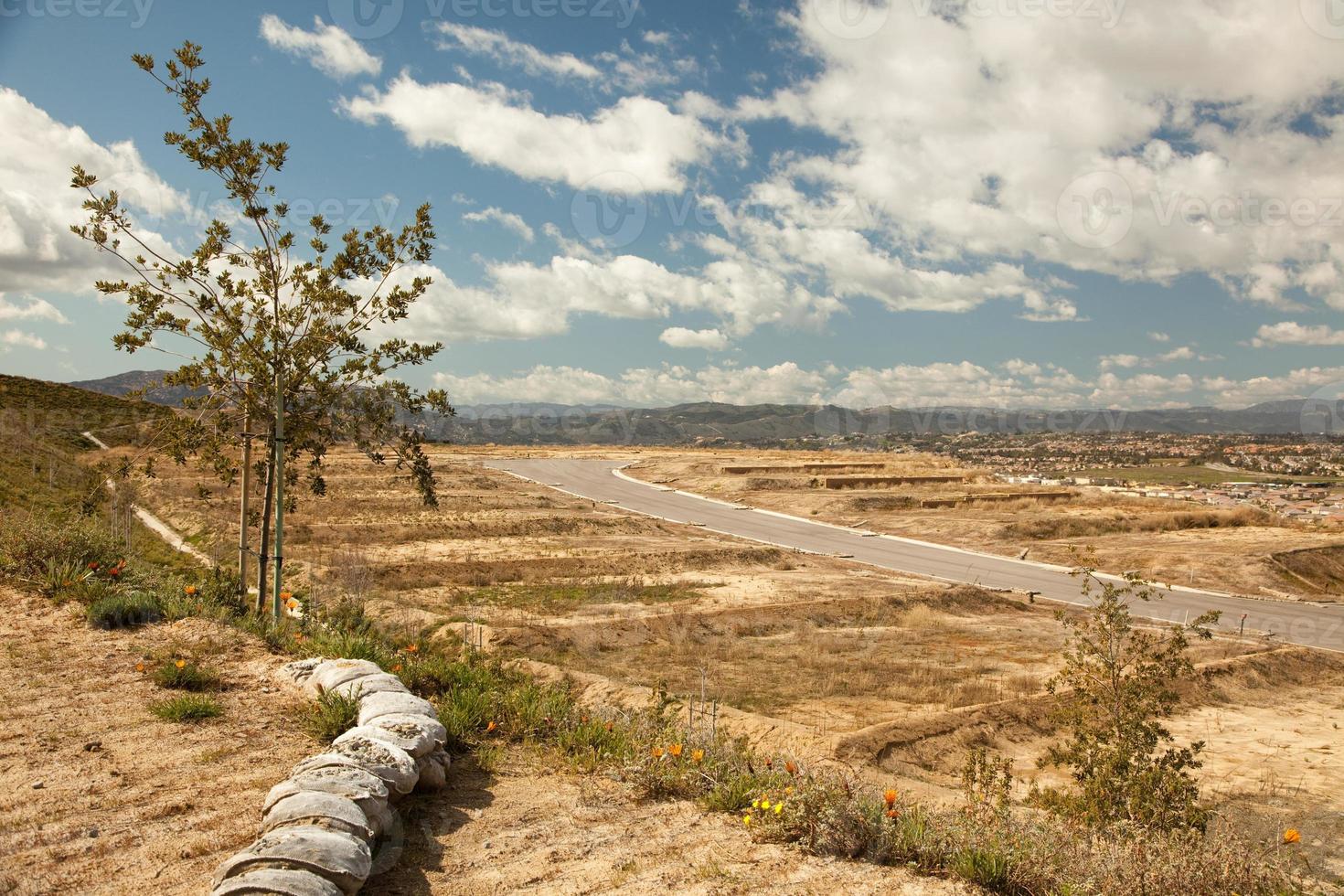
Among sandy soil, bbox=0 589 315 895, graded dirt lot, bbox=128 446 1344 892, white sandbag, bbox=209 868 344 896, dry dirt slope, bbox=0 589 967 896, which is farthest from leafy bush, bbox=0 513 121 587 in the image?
white sandbag, bbox=209 868 344 896

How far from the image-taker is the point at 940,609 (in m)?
28.0

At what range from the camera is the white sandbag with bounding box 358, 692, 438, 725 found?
6668mm

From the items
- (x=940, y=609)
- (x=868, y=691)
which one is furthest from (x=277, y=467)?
(x=940, y=609)

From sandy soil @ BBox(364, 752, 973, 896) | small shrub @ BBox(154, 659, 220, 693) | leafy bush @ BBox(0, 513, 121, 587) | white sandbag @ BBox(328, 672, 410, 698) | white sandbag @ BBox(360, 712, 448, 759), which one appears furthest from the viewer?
leafy bush @ BBox(0, 513, 121, 587)

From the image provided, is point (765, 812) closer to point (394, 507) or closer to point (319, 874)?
point (319, 874)

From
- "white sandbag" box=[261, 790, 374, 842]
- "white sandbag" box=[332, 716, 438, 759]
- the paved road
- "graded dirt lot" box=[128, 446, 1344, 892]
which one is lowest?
the paved road

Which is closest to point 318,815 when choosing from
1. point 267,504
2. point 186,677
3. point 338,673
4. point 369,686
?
point 369,686

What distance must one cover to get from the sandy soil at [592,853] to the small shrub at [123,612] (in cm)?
644

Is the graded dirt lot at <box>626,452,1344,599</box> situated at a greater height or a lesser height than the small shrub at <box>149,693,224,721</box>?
lesser

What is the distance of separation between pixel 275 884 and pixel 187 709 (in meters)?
4.05

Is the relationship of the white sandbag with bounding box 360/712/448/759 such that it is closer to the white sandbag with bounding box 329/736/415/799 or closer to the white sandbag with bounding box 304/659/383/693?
the white sandbag with bounding box 329/736/415/799

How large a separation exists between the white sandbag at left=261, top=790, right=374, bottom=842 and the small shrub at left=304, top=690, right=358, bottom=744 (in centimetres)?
204

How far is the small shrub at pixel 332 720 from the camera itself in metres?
6.96

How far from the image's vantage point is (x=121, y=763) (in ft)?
20.1
